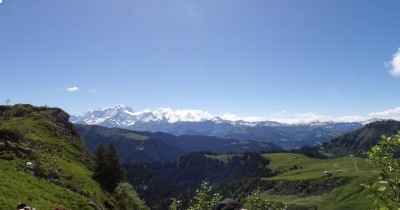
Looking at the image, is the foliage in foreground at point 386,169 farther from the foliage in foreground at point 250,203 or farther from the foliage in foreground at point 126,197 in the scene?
the foliage in foreground at point 126,197

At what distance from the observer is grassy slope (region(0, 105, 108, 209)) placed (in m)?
42.7

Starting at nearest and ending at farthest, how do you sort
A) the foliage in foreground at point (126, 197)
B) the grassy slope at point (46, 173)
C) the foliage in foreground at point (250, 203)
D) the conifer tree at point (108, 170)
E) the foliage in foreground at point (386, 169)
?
the foliage in foreground at point (386, 169)
the foliage in foreground at point (250, 203)
the grassy slope at point (46, 173)
the foliage in foreground at point (126, 197)
the conifer tree at point (108, 170)

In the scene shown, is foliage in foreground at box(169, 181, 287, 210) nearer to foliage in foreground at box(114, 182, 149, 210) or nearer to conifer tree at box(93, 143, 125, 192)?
foliage in foreground at box(114, 182, 149, 210)

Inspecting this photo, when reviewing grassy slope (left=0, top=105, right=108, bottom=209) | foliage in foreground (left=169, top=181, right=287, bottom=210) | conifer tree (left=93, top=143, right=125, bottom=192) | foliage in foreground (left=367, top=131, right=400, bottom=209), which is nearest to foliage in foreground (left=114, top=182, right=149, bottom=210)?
conifer tree (left=93, top=143, right=125, bottom=192)

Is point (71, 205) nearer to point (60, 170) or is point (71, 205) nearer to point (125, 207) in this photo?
point (60, 170)

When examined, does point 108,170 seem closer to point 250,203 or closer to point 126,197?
point 126,197

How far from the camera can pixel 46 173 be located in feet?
191

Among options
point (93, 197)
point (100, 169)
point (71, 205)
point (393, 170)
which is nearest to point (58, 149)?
point (100, 169)

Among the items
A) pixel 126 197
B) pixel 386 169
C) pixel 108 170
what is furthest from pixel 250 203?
pixel 108 170

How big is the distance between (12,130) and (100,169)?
884 inches

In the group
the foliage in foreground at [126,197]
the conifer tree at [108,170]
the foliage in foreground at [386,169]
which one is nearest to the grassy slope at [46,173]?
the conifer tree at [108,170]

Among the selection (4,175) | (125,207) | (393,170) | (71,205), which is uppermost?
(393,170)

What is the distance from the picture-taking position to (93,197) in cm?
6097

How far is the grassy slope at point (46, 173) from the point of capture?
140 ft
